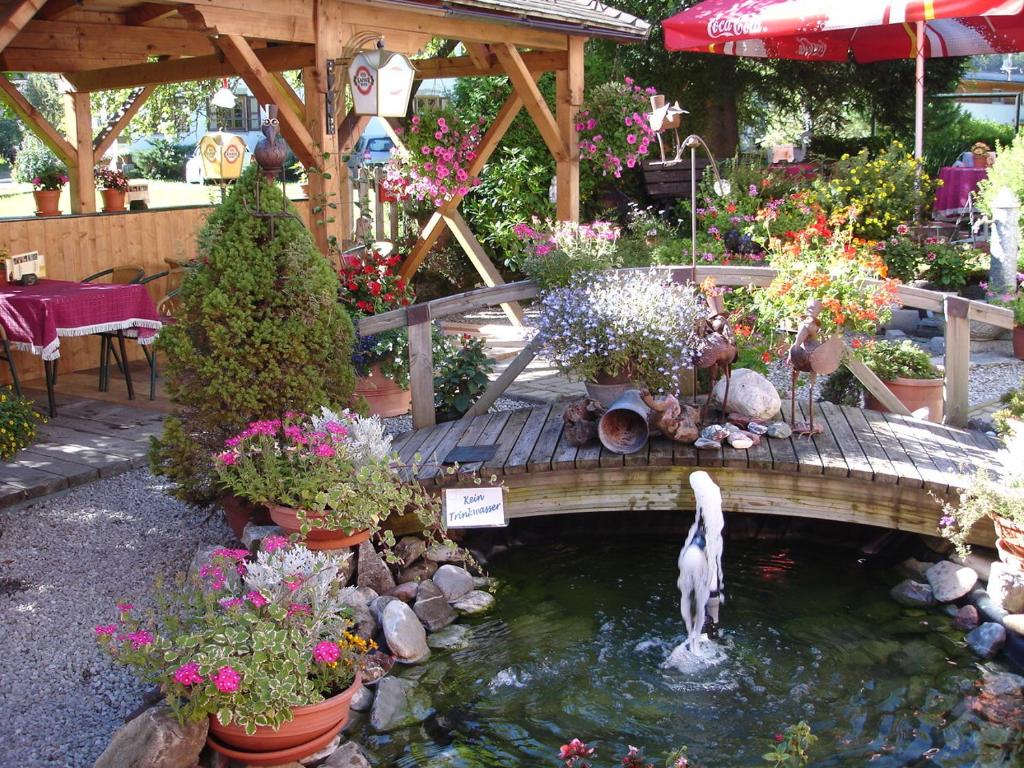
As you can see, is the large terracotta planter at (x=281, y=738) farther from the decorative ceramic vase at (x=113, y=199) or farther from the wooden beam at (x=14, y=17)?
the decorative ceramic vase at (x=113, y=199)

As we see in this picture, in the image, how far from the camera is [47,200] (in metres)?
9.88

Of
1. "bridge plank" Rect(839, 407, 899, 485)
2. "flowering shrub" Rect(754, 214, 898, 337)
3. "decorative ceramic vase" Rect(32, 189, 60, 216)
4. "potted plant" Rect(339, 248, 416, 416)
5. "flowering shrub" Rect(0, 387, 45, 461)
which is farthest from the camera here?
"decorative ceramic vase" Rect(32, 189, 60, 216)

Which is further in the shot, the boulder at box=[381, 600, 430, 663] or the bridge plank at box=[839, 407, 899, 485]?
the bridge plank at box=[839, 407, 899, 485]

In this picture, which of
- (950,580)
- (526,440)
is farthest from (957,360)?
(526,440)

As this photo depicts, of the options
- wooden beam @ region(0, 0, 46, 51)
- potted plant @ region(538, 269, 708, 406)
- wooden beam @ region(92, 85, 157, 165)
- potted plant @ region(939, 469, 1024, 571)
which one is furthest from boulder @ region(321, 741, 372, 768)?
wooden beam @ region(92, 85, 157, 165)

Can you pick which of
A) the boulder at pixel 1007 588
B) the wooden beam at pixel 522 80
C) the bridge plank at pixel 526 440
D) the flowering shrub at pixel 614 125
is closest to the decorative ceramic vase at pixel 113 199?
the wooden beam at pixel 522 80

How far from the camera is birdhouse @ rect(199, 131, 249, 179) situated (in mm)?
6023

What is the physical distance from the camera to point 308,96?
675 cm

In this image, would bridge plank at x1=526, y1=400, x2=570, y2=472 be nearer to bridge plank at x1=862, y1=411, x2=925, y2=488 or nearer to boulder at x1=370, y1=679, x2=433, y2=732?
boulder at x1=370, y1=679, x2=433, y2=732

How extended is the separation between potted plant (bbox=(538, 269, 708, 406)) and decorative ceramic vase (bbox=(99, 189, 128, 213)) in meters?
6.37

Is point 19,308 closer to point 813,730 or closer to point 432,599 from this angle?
point 432,599

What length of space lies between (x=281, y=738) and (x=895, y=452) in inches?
123

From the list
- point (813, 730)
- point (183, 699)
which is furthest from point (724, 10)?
point (183, 699)

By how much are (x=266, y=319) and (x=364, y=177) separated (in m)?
7.79
